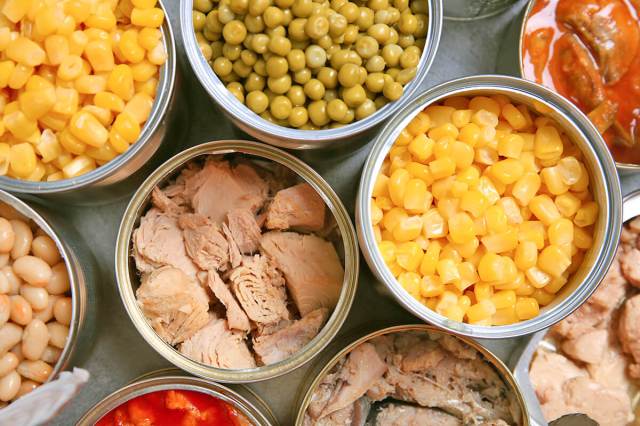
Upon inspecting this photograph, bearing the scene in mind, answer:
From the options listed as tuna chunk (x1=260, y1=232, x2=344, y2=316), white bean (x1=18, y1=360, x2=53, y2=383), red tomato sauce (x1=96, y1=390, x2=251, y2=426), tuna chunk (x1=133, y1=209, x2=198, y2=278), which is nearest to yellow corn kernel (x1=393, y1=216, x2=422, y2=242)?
tuna chunk (x1=260, y1=232, x2=344, y2=316)

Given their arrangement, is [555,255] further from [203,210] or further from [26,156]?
[26,156]

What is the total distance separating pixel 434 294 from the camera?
1797 millimetres

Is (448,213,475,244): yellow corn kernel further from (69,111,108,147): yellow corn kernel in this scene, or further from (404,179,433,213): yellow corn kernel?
(69,111,108,147): yellow corn kernel

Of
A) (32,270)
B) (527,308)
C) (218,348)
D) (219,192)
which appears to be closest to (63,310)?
(32,270)

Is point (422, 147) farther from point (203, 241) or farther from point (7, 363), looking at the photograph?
point (7, 363)

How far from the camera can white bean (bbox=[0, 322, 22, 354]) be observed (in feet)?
5.98

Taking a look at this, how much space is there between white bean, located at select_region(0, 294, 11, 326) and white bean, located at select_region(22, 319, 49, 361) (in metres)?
0.07

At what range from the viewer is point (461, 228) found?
175 cm

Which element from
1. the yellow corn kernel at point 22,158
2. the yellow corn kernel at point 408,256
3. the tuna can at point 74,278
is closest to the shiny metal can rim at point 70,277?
the tuna can at point 74,278

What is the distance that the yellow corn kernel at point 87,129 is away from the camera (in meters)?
1.74

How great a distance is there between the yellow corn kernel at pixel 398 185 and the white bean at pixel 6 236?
3.74 ft

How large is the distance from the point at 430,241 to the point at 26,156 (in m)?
1.20

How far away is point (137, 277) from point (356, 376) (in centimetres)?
77

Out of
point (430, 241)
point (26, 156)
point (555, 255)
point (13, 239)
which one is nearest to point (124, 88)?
point (26, 156)
